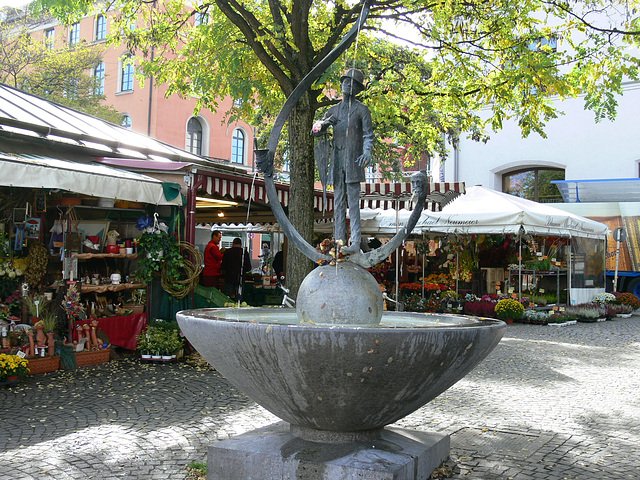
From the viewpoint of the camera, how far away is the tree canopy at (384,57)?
938 centimetres

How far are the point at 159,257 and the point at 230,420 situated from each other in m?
Result: 3.96

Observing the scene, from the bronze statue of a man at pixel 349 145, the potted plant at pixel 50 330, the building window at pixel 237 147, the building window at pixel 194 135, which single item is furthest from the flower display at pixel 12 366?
the building window at pixel 237 147

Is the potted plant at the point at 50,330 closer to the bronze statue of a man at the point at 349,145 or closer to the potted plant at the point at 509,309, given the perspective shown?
the bronze statue of a man at the point at 349,145

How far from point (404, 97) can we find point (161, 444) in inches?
354

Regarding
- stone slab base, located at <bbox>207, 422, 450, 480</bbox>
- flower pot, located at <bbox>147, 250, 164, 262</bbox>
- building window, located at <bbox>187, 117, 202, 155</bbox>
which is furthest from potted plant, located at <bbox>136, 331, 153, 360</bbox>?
building window, located at <bbox>187, 117, 202, 155</bbox>

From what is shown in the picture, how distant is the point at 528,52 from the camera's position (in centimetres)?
984

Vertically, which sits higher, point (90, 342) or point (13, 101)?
point (13, 101)

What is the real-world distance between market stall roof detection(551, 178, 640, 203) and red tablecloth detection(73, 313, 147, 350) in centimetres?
1412

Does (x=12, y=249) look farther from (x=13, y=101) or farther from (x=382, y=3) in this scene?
(x=382, y=3)

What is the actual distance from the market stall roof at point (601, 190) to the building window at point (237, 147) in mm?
19209

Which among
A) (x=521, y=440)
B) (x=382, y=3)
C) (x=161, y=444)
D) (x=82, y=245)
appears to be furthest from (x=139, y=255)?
(x=521, y=440)

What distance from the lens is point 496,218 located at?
13438 mm

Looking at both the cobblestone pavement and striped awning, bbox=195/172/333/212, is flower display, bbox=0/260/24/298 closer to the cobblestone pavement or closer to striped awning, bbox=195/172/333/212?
the cobblestone pavement

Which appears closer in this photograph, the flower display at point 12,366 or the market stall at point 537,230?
the flower display at point 12,366
